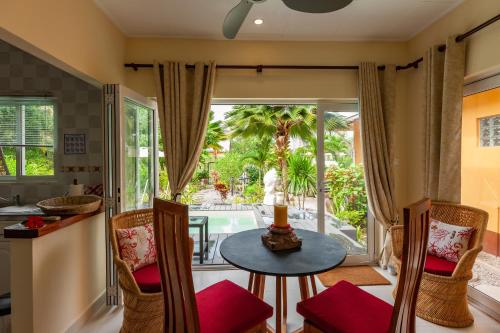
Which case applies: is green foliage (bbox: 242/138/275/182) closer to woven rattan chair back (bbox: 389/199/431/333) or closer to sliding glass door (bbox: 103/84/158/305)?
sliding glass door (bbox: 103/84/158/305)

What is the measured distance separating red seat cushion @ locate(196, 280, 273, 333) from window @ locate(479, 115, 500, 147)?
2385 mm

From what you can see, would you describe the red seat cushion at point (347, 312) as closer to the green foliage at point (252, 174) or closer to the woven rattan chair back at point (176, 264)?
the woven rattan chair back at point (176, 264)

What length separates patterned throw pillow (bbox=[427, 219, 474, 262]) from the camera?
2.13 meters

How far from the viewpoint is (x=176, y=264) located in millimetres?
1217

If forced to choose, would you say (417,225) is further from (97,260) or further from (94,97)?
(94,97)

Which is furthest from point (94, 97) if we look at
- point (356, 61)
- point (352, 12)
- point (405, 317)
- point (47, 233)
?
point (405, 317)

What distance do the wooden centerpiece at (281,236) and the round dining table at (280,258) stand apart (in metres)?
0.03

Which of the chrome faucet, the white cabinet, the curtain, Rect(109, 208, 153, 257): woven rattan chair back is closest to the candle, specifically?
Rect(109, 208, 153, 257): woven rattan chair back

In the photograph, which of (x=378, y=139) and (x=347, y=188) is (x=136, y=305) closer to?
(x=347, y=188)

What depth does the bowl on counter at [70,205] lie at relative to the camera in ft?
6.29

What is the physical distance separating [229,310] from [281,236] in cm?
53

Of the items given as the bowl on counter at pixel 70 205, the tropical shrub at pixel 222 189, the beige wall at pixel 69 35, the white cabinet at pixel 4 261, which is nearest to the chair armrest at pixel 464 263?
the bowl on counter at pixel 70 205

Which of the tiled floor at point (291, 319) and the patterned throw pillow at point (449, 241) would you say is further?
the patterned throw pillow at point (449, 241)

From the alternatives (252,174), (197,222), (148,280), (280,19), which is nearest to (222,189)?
(252,174)
